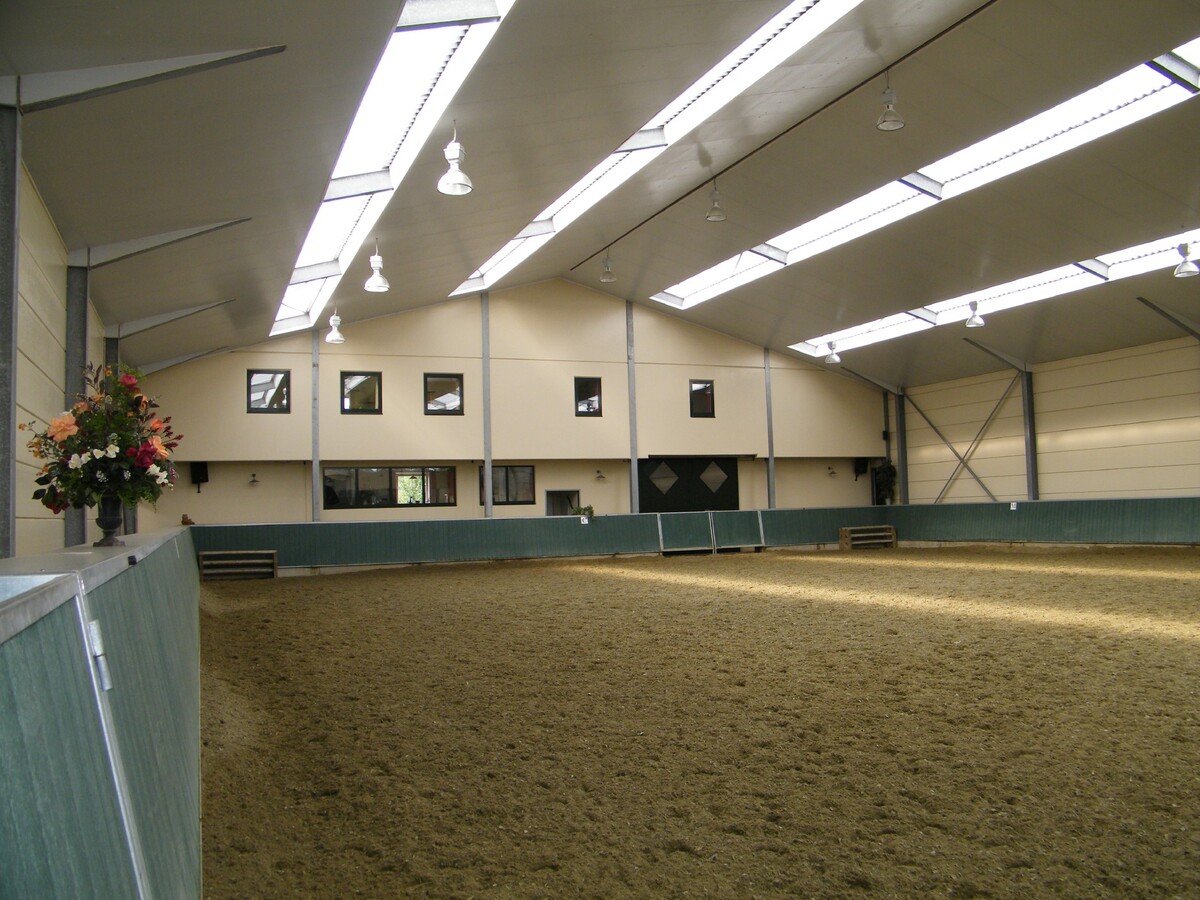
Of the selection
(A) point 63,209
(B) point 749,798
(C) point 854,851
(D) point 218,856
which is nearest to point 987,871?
(C) point 854,851

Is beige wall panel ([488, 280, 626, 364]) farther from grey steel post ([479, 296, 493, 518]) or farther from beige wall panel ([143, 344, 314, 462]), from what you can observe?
beige wall panel ([143, 344, 314, 462])

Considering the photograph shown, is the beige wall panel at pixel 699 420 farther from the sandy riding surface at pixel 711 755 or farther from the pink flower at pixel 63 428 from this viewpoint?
the pink flower at pixel 63 428

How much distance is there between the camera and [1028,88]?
34.3ft

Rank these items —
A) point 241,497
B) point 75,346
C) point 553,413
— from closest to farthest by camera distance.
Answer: point 75,346
point 241,497
point 553,413

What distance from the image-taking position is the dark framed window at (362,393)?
771 inches

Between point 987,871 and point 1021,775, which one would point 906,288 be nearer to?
point 1021,775

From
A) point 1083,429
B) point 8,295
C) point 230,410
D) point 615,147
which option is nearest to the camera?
point 8,295

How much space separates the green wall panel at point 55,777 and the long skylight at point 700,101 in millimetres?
9534

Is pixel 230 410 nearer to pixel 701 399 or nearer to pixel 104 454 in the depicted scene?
pixel 701 399

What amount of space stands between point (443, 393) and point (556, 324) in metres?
3.34

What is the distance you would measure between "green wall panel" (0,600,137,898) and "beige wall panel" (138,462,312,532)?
61.0 feet

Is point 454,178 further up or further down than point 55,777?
further up

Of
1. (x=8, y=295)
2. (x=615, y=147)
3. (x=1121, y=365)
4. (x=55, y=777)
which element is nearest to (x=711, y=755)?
(x=55, y=777)

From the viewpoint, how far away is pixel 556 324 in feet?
70.6
